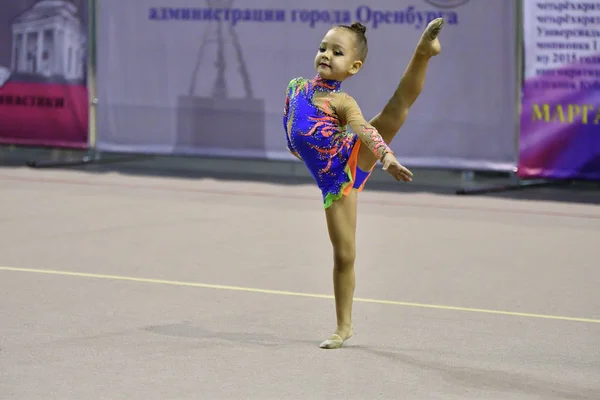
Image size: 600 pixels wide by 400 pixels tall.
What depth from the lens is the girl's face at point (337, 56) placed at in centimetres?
571

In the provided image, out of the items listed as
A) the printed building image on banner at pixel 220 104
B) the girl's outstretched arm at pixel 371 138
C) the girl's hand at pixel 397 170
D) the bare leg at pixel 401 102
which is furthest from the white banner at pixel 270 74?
the girl's hand at pixel 397 170

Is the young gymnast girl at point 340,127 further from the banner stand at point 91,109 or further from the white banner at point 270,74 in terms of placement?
the banner stand at point 91,109

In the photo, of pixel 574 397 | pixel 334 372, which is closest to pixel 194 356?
pixel 334 372

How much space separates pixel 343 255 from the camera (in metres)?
5.85

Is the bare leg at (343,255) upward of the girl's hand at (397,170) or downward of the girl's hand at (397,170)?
downward

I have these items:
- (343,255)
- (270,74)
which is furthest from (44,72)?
(343,255)

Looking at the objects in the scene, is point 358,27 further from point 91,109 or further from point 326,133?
point 91,109

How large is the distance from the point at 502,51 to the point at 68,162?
184 inches

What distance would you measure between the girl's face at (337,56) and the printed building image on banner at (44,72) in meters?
7.47

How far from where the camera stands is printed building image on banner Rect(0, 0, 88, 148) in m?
12.9

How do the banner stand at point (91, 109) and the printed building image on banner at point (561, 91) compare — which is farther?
the banner stand at point (91, 109)

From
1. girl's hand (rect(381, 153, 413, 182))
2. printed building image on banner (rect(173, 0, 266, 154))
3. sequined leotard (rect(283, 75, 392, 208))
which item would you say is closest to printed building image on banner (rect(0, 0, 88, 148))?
printed building image on banner (rect(173, 0, 266, 154))

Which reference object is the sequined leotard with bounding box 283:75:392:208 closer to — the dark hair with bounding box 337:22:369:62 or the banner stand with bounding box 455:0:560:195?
the dark hair with bounding box 337:22:369:62

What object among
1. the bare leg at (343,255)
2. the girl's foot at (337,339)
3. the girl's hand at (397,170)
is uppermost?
the girl's hand at (397,170)
